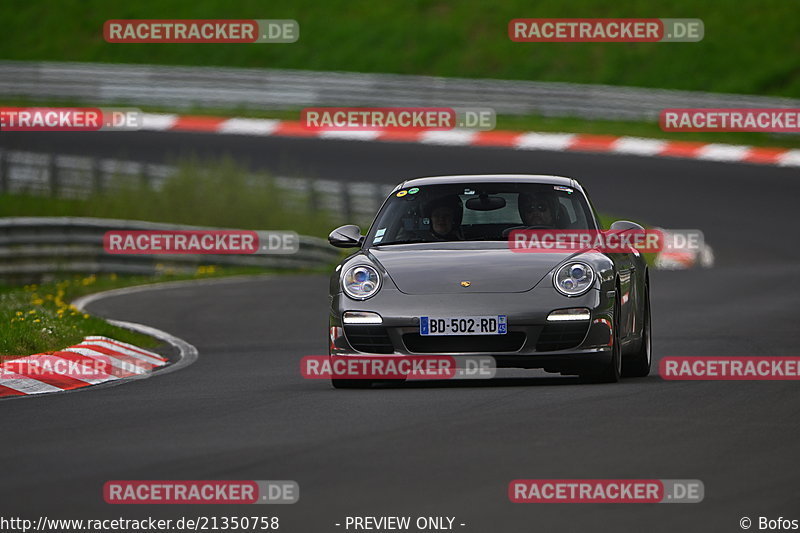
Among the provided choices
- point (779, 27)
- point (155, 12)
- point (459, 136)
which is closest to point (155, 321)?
point (459, 136)

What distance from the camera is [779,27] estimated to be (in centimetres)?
4091

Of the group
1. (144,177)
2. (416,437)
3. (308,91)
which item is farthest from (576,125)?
(416,437)

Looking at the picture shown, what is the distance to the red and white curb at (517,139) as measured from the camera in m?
34.9

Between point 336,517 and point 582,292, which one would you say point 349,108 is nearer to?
point 582,292

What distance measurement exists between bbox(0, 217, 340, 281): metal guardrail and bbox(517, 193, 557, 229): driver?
38.4ft

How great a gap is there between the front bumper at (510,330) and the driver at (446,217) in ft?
3.05

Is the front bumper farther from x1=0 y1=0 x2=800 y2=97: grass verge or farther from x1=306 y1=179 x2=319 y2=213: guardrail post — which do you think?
x1=0 y1=0 x2=800 y2=97: grass verge

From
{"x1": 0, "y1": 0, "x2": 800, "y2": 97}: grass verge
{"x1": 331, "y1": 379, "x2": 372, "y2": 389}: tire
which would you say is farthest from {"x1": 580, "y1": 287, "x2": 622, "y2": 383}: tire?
{"x1": 0, "y1": 0, "x2": 800, "y2": 97}: grass verge

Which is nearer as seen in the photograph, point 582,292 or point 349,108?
point 582,292

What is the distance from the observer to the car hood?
10.4 meters

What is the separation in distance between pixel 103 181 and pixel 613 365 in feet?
64.3

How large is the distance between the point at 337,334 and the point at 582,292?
1458 millimetres

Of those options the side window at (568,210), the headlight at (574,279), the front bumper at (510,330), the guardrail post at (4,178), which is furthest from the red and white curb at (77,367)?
the guardrail post at (4,178)

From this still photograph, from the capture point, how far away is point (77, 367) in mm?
12266
